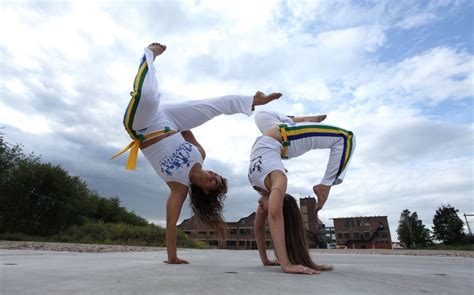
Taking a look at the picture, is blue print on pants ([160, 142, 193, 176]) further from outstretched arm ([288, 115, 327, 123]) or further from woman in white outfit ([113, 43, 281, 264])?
outstretched arm ([288, 115, 327, 123])

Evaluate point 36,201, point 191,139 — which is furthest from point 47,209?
point 191,139

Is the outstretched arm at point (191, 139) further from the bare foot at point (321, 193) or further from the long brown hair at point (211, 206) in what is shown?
the bare foot at point (321, 193)

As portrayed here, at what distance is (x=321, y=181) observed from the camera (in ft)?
10.2

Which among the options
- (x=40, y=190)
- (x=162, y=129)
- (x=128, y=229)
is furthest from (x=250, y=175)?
(x=40, y=190)

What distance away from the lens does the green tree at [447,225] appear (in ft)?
89.1

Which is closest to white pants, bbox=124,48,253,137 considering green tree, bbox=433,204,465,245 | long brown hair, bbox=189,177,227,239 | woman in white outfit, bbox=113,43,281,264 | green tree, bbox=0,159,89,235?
woman in white outfit, bbox=113,43,281,264

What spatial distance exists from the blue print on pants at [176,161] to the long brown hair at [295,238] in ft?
3.56

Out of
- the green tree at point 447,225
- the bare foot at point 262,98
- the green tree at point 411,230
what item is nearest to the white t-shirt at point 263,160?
the bare foot at point 262,98

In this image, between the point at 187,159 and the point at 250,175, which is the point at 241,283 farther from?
the point at 187,159

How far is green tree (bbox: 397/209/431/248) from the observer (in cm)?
3462

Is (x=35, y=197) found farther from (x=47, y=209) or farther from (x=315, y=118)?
(x=315, y=118)

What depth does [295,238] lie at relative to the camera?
283 centimetres

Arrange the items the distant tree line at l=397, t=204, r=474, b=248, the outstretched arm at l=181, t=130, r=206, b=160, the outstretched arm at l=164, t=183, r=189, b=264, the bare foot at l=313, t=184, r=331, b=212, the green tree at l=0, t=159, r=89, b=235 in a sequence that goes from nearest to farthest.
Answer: the bare foot at l=313, t=184, r=331, b=212, the outstretched arm at l=164, t=183, r=189, b=264, the outstretched arm at l=181, t=130, r=206, b=160, the green tree at l=0, t=159, r=89, b=235, the distant tree line at l=397, t=204, r=474, b=248

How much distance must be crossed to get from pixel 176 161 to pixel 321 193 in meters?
1.47
